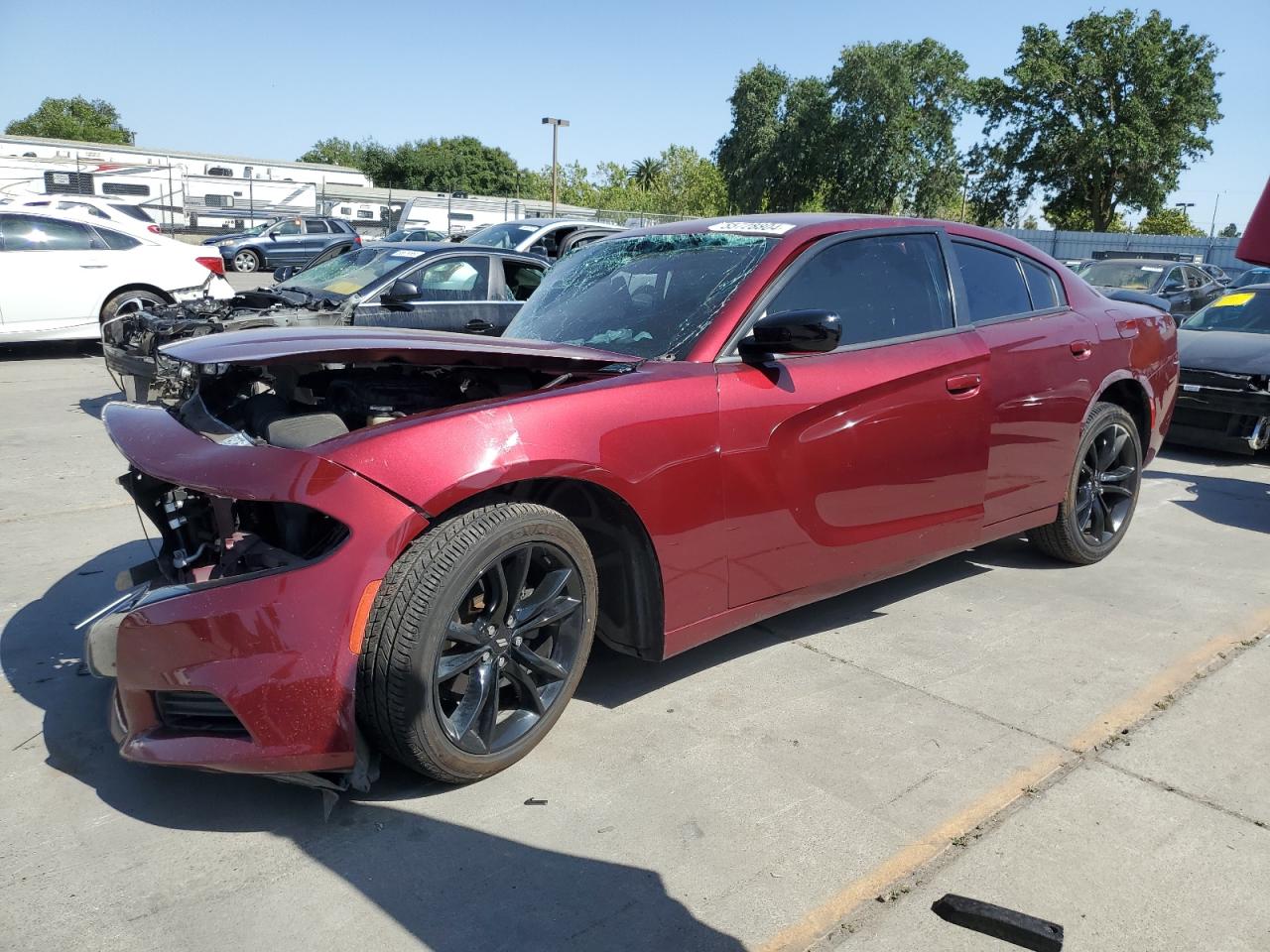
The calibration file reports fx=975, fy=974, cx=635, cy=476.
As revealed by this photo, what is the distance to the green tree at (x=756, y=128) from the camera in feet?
159

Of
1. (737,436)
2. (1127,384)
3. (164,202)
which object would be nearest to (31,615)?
(737,436)

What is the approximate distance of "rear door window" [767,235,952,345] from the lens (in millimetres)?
3635

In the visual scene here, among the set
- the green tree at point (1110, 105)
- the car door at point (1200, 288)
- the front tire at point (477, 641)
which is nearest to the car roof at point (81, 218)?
the front tire at point (477, 641)

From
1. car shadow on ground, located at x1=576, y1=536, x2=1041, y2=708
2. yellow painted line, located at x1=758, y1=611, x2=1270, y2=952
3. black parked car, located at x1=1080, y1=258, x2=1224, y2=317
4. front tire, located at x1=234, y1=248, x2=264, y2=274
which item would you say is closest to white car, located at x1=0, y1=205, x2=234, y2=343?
car shadow on ground, located at x1=576, y1=536, x2=1041, y2=708

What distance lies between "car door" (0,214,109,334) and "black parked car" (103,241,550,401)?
8.13 ft

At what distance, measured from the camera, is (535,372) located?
3305mm

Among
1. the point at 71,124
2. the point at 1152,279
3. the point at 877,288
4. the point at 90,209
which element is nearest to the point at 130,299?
the point at 90,209

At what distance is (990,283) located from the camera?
439 cm

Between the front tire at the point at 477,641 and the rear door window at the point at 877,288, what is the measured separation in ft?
4.27

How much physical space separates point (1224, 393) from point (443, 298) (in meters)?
6.70

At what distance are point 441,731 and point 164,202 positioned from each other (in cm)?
4411

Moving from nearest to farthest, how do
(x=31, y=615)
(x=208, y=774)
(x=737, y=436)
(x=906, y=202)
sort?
(x=208, y=774) → (x=737, y=436) → (x=31, y=615) → (x=906, y=202)

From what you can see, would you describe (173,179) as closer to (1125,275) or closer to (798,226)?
(1125,275)

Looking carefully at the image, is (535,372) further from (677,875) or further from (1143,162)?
(1143,162)
